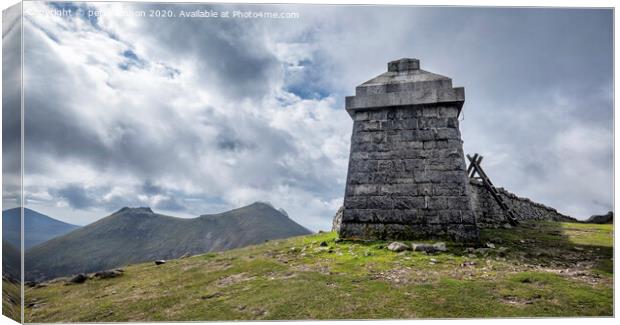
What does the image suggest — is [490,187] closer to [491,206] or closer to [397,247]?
[491,206]

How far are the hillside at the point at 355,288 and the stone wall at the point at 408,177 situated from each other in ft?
1.87

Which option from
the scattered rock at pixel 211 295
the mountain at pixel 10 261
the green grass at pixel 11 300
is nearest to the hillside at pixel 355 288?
the scattered rock at pixel 211 295

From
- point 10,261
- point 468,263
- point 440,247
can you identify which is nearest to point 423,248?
point 440,247

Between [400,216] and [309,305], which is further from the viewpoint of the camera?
[400,216]

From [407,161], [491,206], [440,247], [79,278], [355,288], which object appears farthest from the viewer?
[491,206]

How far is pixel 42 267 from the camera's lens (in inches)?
249

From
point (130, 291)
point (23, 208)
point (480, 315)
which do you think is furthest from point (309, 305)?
point (23, 208)

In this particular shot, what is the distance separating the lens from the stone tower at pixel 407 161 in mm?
7656

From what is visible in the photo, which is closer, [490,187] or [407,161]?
[407,161]

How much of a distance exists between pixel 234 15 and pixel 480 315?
5667 mm

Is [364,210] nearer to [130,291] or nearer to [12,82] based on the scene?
[130,291]

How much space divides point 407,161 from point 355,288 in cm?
346

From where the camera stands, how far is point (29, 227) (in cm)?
564

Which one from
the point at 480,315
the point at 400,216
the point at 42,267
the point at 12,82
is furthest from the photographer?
the point at 400,216
